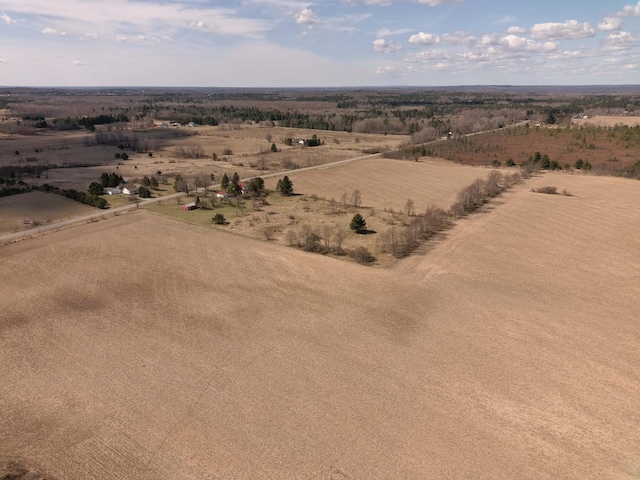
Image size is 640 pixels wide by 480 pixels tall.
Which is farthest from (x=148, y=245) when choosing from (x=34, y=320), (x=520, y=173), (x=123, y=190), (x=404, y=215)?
(x=520, y=173)

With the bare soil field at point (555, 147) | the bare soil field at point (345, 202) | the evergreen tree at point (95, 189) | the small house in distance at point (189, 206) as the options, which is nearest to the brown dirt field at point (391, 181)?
the bare soil field at point (345, 202)

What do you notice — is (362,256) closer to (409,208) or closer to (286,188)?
(409,208)

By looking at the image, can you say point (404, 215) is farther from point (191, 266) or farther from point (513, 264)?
point (191, 266)

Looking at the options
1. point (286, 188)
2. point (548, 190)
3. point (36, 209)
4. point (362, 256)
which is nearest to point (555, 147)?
point (548, 190)

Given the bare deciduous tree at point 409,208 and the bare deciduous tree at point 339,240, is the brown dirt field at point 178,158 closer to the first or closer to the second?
the bare deciduous tree at point 409,208

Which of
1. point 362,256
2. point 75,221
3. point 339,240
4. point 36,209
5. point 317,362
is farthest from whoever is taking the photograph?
point 36,209

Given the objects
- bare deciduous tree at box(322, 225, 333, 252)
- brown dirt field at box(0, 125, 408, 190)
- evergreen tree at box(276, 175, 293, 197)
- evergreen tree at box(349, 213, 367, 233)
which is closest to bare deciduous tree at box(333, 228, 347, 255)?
bare deciduous tree at box(322, 225, 333, 252)

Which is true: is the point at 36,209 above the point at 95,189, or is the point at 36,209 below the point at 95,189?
below
